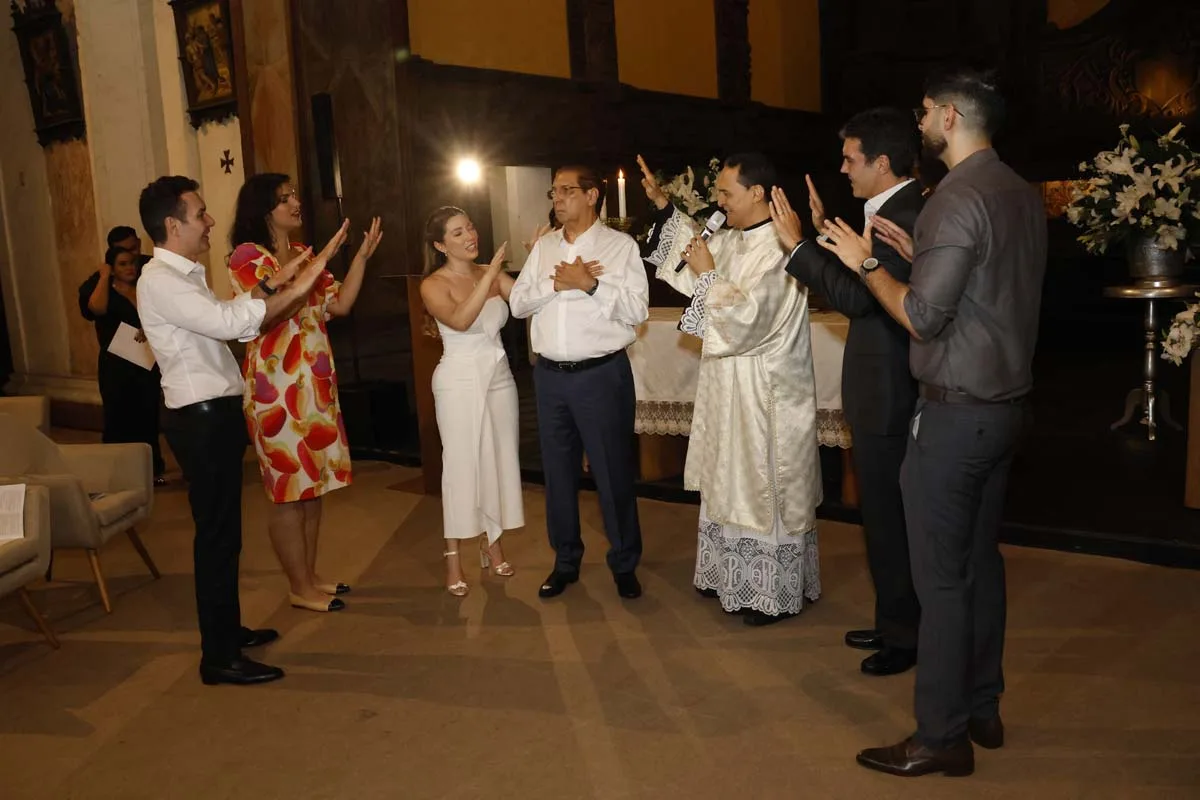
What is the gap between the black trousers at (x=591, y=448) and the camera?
4.20 m

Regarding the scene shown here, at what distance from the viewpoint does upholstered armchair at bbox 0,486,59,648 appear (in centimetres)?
386

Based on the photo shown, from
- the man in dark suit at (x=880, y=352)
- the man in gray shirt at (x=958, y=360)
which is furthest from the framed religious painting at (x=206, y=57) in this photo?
the man in gray shirt at (x=958, y=360)

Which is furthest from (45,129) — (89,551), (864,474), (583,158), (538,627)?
(864,474)

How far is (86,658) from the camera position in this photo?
13.3ft

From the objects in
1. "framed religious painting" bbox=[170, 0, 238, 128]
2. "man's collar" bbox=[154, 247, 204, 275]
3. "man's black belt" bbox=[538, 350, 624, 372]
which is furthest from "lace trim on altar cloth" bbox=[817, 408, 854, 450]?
"framed religious painting" bbox=[170, 0, 238, 128]

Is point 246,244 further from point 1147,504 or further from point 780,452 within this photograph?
point 1147,504

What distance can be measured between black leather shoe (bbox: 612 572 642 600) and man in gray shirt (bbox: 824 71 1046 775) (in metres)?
1.58

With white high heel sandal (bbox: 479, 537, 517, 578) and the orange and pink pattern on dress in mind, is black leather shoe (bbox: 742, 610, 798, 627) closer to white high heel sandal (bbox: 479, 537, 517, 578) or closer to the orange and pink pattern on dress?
white high heel sandal (bbox: 479, 537, 517, 578)

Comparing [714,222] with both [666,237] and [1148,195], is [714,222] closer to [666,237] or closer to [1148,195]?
[666,237]

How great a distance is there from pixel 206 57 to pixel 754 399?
6.08 metres

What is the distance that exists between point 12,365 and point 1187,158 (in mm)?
9690

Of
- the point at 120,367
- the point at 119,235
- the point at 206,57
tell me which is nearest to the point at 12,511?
the point at 120,367

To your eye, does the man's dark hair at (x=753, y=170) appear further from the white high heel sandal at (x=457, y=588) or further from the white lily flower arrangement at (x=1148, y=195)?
the white lily flower arrangement at (x=1148, y=195)

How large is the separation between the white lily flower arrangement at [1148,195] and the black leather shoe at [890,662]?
320 cm
